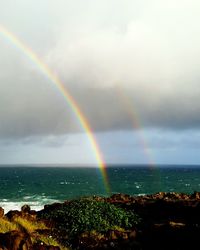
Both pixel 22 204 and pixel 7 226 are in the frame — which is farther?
pixel 22 204

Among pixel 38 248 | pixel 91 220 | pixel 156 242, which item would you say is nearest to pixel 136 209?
pixel 91 220

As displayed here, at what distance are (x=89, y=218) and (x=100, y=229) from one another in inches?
53.0

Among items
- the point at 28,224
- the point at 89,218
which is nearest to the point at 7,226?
the point at 28,224

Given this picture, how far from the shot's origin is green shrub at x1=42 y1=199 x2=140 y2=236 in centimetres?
2689

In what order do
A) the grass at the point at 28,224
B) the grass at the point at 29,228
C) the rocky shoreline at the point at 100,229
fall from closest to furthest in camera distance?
the rocky shoreline at the point at 100,229 → the grass at the point at 29,228 → the grass at the point at 28,224

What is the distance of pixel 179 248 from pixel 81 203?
10622 mm

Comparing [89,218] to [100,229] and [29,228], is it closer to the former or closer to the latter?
[100,229]

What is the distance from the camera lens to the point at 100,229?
26922 millimetres

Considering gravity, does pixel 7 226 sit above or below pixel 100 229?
above

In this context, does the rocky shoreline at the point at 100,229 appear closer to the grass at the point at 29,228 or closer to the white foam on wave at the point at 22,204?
the grass at the point at 29,228

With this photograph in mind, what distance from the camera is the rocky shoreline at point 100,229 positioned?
75.9 ft

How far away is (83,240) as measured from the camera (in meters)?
24.1

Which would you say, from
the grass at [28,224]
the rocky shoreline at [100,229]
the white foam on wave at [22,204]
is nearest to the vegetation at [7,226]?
the rocky shoreline at [100,229]

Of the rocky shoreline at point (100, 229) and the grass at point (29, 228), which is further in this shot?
the grass at point (29, 228)
